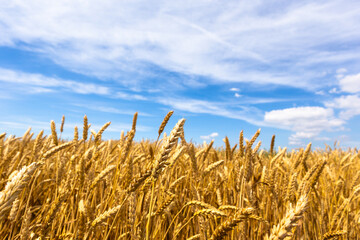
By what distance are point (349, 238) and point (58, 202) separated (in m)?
1.93

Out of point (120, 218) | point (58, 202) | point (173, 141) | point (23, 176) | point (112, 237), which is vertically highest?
point (173, 141)

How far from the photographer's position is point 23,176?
23.7 inches

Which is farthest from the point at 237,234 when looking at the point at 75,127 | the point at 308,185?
the point at 75,127

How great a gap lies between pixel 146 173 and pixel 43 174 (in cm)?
252

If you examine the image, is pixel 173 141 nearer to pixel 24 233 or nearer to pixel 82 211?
pixel 82 211

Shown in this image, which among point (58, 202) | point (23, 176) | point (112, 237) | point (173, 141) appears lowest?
point (112, 237)

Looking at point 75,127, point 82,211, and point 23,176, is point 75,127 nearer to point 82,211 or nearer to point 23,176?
point 82,211

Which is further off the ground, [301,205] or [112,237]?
[301,205]

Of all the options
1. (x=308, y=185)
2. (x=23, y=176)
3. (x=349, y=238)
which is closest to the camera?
(x=23, y=176)

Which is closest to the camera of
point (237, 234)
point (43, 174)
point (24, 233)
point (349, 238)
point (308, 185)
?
point (24, 233)

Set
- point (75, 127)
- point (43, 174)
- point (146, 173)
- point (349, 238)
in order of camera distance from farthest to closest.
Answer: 1. point (43, 174)
2. point (75, 127)
3. point (349, 238)
4. point (146, 173)

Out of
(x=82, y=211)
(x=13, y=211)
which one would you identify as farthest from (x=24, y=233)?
(x=82, y=211)

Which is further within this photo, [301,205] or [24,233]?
[24,233]

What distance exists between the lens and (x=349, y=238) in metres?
1.96
